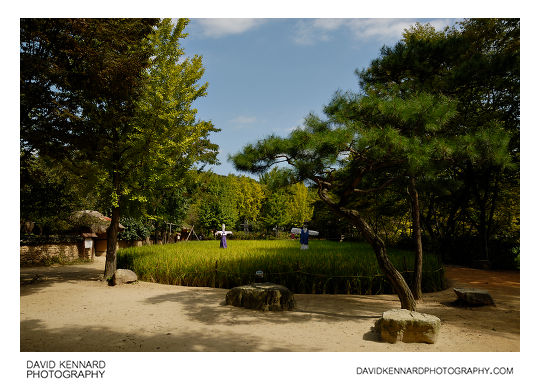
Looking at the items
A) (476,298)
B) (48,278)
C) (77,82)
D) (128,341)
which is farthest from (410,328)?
(48,278)

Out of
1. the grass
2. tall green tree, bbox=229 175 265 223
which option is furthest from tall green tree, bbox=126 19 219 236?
tall green tree, bbox=229 175 265 223

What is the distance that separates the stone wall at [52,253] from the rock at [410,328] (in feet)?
47.7

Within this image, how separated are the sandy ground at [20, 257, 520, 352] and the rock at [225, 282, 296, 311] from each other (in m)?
0.20

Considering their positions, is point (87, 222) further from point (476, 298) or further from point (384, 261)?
point (476, 298)

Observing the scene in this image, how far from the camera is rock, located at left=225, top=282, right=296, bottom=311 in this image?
680 centimetres

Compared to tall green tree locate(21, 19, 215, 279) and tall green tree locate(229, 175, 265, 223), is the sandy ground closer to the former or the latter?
tall green tree locate(21, 19, 215, 279)

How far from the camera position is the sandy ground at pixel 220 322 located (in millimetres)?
4645

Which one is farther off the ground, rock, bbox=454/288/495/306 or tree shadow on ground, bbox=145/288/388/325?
rock, bbox=454/288/495/306

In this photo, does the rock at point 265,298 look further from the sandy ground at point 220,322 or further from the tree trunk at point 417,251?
the tree trunk at point 417,251

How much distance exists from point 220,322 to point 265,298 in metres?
1.21

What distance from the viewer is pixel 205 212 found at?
28.3 metres

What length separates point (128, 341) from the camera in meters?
4.81

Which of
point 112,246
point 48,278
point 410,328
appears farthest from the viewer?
point 48,278

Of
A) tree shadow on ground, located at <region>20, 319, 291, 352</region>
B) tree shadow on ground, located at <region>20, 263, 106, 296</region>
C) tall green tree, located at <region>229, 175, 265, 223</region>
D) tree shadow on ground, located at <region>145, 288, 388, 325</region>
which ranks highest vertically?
tall green tree, located at <region>229, 175, 265, 223</region>
